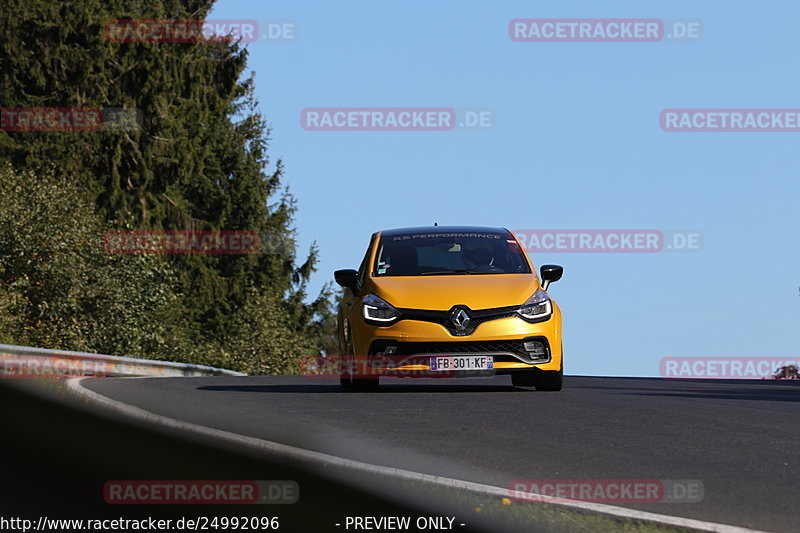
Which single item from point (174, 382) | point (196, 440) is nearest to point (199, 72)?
point (174, 382)

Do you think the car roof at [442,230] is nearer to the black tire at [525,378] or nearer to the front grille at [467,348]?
the black tire at [525,378]

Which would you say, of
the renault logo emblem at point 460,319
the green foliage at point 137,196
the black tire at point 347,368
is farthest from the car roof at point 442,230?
the green foliage at point 137,196

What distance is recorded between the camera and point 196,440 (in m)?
8.80

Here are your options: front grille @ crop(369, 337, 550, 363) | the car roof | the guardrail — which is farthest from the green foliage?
front grille @ crop(369, 337, 550, 363)

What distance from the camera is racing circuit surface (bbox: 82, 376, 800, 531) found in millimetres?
7977

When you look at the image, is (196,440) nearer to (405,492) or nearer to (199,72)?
(405,492)

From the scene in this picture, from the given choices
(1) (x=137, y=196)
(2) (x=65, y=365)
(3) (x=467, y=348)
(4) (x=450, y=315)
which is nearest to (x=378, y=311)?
(4) (x=450, y=315)

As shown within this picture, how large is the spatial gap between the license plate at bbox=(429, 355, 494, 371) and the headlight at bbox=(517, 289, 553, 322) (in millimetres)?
668

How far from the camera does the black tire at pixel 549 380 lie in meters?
15.0

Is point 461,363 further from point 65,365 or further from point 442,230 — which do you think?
point 65,365

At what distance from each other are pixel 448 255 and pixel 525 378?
5.47ft

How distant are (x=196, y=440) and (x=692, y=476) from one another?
3.13 meters

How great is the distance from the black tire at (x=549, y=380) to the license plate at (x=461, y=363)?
0.84 metres

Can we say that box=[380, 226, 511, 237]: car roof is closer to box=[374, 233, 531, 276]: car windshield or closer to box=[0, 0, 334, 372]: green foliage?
box=[374, 233, 531, 276]: car windshield
